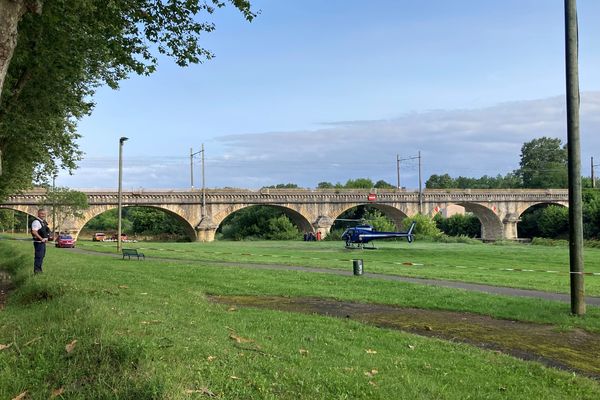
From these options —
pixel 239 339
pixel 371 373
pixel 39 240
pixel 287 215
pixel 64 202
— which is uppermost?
pixel 64 202

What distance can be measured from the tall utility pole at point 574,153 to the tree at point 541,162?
112 m

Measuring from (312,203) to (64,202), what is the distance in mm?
33419

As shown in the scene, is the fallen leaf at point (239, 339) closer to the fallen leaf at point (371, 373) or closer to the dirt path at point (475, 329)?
the fallen leaf at point (371, 373)

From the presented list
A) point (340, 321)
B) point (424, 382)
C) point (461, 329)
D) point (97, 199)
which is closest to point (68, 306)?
point (340, 321)

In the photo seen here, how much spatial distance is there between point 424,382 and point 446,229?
297ft

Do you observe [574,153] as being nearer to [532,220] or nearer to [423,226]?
[423,226]

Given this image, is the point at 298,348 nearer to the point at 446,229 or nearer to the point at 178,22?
the point at 178,22

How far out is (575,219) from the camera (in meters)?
10.8

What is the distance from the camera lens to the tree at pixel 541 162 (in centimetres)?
11644

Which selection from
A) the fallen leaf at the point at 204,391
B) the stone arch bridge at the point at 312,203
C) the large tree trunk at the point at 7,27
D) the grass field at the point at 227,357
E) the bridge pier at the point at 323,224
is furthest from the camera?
the bridge pier at the point at 323,224

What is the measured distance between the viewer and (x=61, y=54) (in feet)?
45.0

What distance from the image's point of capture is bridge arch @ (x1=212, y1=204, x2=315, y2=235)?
245ft

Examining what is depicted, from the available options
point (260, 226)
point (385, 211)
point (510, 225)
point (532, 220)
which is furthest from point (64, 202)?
point (532, 220)

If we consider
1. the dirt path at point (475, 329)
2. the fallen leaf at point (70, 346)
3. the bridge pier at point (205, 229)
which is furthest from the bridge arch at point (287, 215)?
the fallen leaf at point (70, 346)
